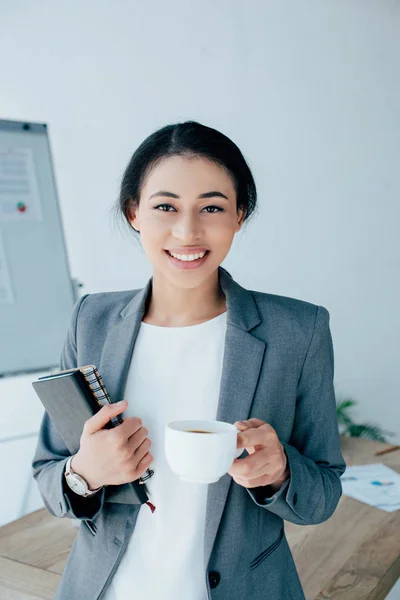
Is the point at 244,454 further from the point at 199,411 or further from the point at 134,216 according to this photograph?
the point at 134,216

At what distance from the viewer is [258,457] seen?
2.44 feet

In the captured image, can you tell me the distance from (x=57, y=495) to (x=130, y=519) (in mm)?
118

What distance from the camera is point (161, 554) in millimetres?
869

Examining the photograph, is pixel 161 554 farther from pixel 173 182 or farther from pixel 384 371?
pixel 384 371

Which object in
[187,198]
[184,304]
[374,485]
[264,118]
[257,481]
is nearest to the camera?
[257,481]

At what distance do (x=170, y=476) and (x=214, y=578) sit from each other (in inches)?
6.3

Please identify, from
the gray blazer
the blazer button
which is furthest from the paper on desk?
the blazer button

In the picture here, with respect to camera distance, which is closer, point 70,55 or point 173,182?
point 173,182

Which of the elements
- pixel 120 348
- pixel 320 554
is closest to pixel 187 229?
pixel 120 348

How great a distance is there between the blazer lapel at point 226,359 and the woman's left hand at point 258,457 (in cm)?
9

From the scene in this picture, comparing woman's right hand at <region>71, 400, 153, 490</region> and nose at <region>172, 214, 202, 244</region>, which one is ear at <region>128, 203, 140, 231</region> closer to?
nose at <region>172, 214, 202, 244</region>

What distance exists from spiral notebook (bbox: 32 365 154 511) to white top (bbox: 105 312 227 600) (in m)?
0.04

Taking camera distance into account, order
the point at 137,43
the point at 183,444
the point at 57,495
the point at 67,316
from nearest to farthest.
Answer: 1. the point at 183,444
2. the point at 57,495
3. the point at 67,316
4. the point at 137,43

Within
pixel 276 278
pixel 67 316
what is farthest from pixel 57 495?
pixel 276 278
